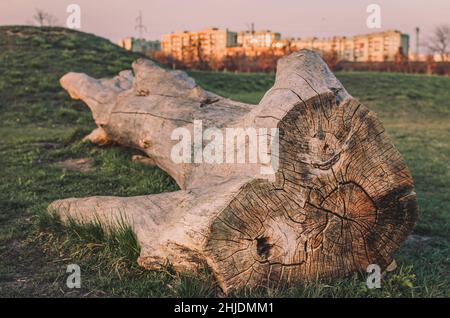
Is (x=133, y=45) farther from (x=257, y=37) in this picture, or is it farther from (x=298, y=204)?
(x=298, y=204)

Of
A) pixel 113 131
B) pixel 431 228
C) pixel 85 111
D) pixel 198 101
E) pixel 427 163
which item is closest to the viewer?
pixel 431 228

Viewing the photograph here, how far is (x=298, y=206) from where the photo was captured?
343 centimetres

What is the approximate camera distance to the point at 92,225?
4.14 meters

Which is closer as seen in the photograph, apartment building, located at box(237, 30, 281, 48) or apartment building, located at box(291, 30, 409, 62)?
apartment building, located at box(237, 30, 281, 48)

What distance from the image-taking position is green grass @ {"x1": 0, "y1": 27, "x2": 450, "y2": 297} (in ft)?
10.8

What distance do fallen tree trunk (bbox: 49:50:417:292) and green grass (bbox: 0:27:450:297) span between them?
16 cm

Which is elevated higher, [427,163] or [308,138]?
[308,138]

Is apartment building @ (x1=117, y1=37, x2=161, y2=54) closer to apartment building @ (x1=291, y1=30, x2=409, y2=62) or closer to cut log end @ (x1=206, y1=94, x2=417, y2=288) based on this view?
apartment building @ (x1=291, y1=30, x2=409, y2=62)

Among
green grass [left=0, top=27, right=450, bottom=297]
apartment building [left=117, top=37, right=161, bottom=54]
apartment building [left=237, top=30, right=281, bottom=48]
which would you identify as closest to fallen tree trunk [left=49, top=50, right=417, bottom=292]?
green grass [left=0, top=27, right=450, bottom=297]

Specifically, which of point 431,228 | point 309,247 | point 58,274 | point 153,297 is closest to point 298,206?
point 309,247

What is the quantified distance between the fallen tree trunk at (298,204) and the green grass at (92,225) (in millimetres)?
158

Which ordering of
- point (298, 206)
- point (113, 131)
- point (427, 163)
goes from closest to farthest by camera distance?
point (298, 206) < point (113, 131) < point (427, 163)
